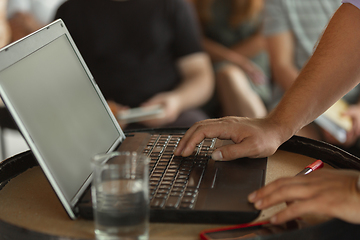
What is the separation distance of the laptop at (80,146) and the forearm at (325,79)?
137 mm

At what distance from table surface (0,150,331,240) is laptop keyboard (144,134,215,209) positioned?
3 centimetres

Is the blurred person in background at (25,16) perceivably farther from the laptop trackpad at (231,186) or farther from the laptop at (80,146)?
the laptop trackpad at (231,186)

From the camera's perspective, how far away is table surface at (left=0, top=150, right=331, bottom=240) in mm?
531

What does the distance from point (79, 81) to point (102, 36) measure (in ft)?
3.42

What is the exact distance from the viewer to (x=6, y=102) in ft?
1.72

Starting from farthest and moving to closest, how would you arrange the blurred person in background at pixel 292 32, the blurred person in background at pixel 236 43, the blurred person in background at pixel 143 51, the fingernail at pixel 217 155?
the blurred person in background at pixel 236 43, the blurred person in background at pixel 292 32, the blurred person in background at pixel 143 51, the fingernail at pixel 217 155

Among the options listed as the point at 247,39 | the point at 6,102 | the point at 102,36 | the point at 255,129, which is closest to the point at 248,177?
the point at 255,129

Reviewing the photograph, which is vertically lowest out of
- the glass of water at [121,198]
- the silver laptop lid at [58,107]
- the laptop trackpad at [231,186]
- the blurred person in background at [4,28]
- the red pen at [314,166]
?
the red pen at [314,166]

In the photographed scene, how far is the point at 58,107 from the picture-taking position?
65 centimetres

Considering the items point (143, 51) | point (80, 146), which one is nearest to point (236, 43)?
point (143, 51)

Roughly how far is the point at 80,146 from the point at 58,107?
7 cm

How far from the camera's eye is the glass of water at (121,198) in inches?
18.9

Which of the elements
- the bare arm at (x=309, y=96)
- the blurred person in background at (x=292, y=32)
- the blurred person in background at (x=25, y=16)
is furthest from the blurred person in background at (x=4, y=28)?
the bare arm at (x=309, y=96)

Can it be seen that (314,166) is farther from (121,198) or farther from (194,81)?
(194,81)
